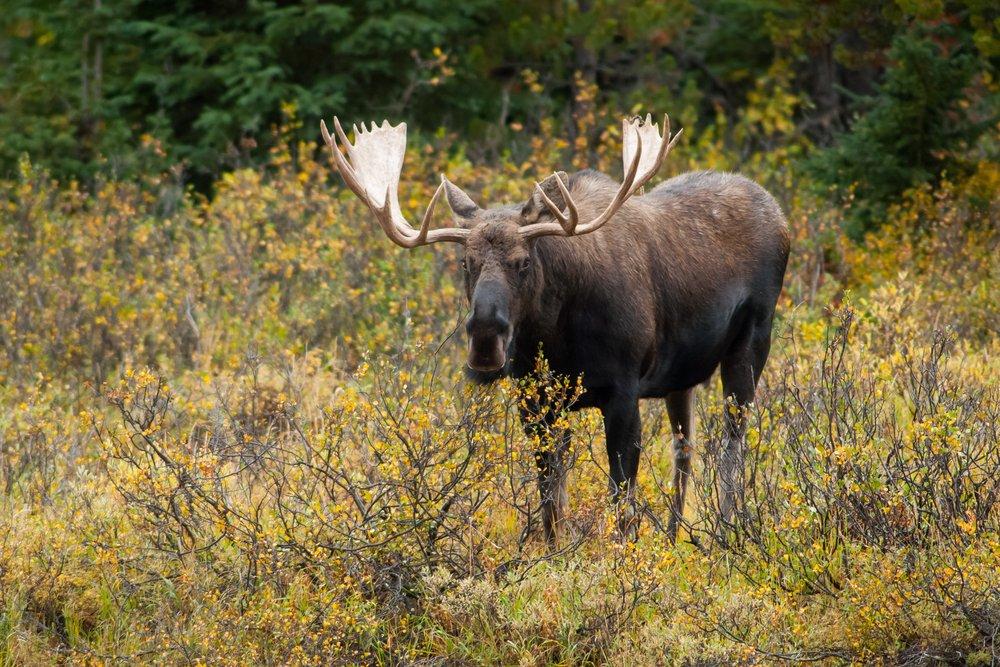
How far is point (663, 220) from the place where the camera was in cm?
731

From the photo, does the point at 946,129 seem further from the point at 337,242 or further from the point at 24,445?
the point at 24,445

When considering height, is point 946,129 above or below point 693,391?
above

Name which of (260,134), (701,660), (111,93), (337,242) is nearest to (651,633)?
(701,660)

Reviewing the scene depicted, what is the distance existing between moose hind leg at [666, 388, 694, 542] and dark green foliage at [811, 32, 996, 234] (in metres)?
3.75

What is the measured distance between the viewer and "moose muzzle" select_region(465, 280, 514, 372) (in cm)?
603

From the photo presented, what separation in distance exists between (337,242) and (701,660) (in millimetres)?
5836

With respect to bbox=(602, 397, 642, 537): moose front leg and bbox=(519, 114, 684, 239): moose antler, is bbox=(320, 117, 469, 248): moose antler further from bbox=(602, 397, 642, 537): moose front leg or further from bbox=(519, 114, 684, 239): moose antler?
bbox=(602, 397, 642, 537): moose front leg

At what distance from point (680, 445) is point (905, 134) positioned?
4882 mm

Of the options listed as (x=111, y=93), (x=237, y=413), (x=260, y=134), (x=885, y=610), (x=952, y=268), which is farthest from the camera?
(x=111, y=93)

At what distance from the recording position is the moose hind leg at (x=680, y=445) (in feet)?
21.2

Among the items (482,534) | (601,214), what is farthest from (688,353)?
(482,534)

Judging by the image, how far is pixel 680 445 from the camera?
7703mm

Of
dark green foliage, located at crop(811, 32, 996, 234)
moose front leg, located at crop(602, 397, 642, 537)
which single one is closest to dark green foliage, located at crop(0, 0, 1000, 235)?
dark green foliage, located at crop(811, 32, 996, 234)

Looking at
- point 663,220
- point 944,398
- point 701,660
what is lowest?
point 701,660
